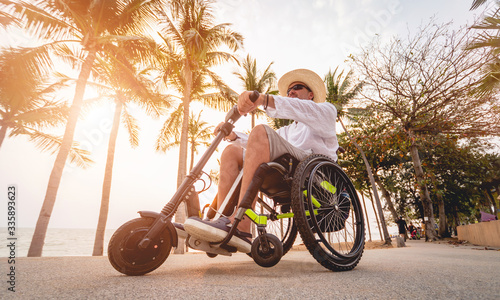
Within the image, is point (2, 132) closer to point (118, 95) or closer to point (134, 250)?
point (118, 95)

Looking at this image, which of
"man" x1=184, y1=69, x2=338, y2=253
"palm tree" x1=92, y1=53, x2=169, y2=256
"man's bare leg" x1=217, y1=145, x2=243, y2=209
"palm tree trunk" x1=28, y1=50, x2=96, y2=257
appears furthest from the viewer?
"palm tree" x1=92, y1=53, x2=169, y2=256

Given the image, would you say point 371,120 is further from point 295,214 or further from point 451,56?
point 295,214

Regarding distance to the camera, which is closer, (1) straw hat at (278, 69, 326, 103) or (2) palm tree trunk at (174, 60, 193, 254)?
(1) straw hat at (278, 69, 326, 103)

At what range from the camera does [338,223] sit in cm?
200

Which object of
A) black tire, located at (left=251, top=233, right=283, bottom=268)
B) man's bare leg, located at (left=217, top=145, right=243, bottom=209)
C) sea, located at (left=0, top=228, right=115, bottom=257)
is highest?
man's bare leg, located at (left=217, top=145, right=243, bottom=209)

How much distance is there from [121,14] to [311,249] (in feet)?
40.2

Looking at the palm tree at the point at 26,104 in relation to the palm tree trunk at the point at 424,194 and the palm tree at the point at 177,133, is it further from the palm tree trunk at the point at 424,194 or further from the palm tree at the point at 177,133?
the palm tree trunk at the point at 424,194

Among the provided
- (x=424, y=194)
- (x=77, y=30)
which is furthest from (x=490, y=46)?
(x=77, y=30)

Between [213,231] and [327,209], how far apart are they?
0.91m

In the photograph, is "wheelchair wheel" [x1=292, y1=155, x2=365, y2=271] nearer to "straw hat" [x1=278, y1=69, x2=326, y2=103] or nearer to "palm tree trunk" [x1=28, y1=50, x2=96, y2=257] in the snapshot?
"straw hat" [x1=278, y1=69, x2=326, y2=103]

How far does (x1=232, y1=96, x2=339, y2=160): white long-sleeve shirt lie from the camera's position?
1757mm

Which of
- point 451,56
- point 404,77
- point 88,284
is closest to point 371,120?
point 404,77

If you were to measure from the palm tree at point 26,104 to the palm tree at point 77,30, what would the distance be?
56cm

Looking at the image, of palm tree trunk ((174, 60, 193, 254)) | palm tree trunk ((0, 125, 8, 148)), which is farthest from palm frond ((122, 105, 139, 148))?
palm tree trunk ((0, 125, 8, 148))
